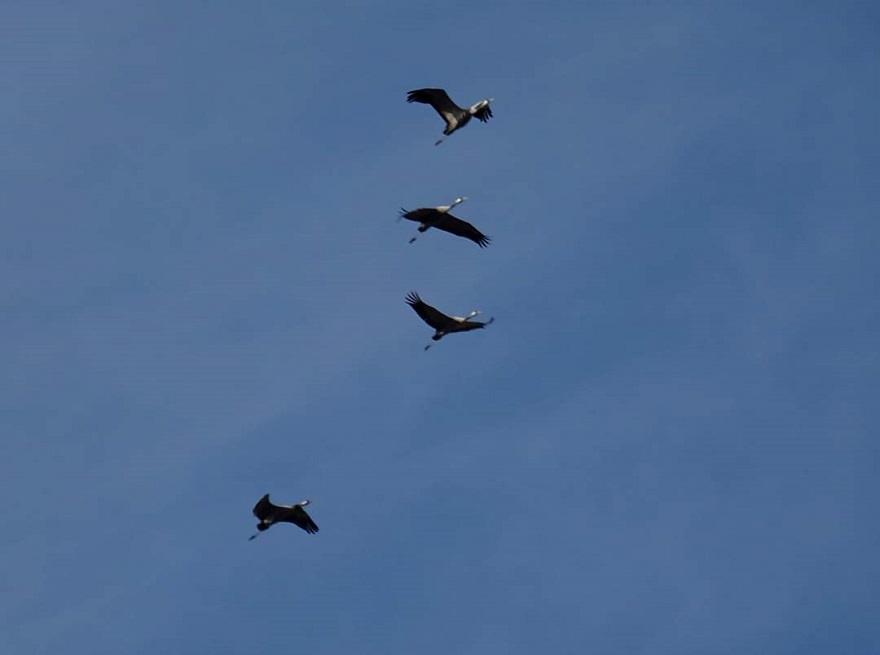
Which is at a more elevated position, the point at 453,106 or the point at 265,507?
the point at 453,106

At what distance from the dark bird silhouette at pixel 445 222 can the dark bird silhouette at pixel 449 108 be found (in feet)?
15.4

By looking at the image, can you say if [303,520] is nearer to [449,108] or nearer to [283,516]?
[283,516]

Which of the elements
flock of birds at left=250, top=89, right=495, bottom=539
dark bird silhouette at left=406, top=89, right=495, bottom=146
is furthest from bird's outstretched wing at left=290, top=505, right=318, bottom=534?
dark bird silhouette at left=406, top=89, right=495, bottom=146

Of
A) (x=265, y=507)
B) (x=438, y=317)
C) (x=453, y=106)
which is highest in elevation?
(x=453, y=106)

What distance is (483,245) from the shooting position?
136000 millimetres

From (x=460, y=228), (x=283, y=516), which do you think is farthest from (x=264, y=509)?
(x=460, y=228)

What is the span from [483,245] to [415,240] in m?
6.73

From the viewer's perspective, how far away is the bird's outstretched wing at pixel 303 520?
131500mm

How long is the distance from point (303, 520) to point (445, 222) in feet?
64.5

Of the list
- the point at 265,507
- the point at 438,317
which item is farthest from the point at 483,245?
the point at 265,507

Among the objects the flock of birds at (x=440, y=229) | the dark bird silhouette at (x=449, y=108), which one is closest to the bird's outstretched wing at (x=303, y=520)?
the flock of birds at (x=440, y=229)

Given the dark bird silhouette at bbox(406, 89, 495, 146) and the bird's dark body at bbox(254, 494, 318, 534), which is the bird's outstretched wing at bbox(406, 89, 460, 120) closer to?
the dark bird silhouette at bbox(406, 89, 495, 146)

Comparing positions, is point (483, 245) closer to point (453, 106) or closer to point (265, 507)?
point (453, 106)

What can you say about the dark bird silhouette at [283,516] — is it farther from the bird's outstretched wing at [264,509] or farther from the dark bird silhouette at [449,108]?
the dark bird silhouette at [449,108]
